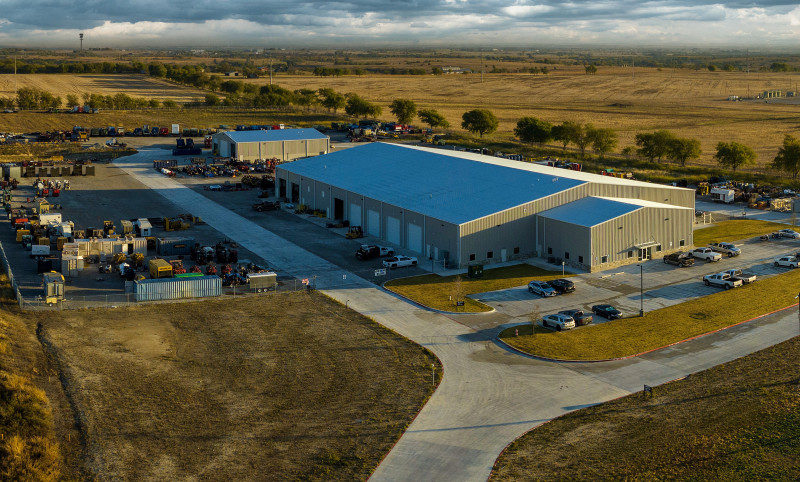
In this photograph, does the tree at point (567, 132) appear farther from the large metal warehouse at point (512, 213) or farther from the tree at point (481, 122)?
the large metal warehouse at point (512, 213)

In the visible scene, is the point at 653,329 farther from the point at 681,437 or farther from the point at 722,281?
the point at 681,437

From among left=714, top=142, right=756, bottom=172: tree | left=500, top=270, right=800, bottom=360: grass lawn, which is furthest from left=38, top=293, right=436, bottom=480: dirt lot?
left=714, top=142, right=756, bottom=172: tree

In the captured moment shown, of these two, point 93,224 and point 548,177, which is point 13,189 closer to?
point 93,224

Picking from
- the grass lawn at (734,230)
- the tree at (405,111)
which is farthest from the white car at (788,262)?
the tree at (405,111)

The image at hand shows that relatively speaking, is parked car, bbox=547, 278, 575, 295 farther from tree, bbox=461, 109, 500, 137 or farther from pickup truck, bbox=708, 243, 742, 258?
tree, bbox=461, 109, 500, 137

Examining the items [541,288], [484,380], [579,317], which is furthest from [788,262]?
[484,380]

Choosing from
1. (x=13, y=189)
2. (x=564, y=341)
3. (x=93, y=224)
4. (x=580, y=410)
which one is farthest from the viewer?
(x=13, y=189)

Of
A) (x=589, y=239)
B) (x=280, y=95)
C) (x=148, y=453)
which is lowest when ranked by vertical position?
(x=148, y=453)

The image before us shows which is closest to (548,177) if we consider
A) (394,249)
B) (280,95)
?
(394,249)
